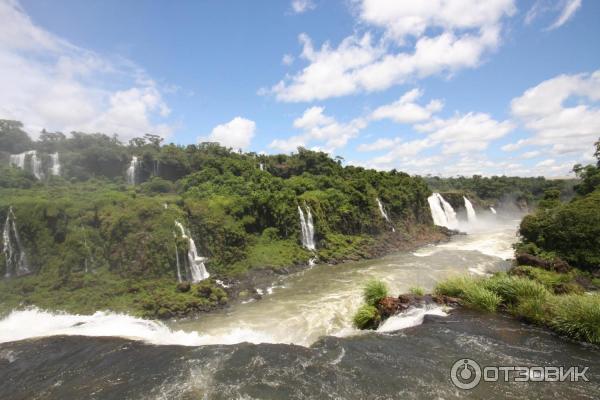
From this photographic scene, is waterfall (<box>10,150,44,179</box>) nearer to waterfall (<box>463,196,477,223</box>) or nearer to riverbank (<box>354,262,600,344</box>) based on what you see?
riverbank (<box>354,262,600,344</box>)

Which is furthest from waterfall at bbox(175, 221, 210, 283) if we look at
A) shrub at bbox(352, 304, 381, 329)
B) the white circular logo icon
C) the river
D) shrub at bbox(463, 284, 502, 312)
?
the white circular logo icon

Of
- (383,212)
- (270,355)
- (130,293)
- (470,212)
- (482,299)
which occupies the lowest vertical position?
(270,355)

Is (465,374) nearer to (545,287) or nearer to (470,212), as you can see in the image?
(545,287)

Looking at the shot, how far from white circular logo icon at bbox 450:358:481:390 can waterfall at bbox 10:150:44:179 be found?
178 ft

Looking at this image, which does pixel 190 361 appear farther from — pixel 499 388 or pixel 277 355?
pixel 499 388

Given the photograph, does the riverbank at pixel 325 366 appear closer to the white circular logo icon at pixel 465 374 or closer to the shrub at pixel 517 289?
the white circular logo icon at pixel 465 374

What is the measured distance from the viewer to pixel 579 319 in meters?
10.9

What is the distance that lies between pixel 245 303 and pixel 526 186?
103m

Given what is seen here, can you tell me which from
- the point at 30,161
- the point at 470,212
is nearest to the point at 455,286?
the point at 30,161

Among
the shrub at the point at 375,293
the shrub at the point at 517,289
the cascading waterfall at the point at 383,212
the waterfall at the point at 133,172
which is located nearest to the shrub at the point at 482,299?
the shrub at the point at 517,289

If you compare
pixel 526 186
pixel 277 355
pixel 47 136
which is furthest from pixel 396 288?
pixel 526 186

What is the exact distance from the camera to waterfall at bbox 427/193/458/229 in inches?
2265

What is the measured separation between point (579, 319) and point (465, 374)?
196 inches

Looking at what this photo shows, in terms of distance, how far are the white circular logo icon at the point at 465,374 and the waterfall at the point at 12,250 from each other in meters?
29.2
